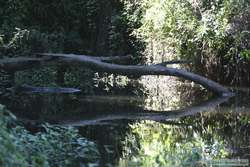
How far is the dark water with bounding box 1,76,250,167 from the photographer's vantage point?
6.30 meters

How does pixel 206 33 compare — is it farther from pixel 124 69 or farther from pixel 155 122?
pixel 155 122

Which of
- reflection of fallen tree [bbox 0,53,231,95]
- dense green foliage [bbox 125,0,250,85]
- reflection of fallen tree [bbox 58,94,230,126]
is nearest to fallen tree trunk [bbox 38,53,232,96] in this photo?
reflection of fallen tree [bbox 0,53,231,95]

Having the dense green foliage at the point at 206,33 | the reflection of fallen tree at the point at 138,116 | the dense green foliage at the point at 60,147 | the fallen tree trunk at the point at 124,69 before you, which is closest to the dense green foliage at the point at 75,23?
the dense green foliage at the point at 206,33

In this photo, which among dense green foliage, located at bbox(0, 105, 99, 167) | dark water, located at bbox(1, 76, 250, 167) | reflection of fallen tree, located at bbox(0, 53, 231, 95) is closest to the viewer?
dense green foliage, located at bbox(0, 105, 99, 167)

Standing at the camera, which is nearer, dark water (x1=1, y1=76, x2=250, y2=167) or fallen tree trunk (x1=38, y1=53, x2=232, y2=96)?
dark water (x1=1, y1=76, x2=250, y2=167)

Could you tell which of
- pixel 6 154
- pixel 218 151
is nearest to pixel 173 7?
pixel 218 151

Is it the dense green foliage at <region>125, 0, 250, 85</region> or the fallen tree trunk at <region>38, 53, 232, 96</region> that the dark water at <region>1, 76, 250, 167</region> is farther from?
the dense green foliage at <region>125, 0, 250, 85</region>

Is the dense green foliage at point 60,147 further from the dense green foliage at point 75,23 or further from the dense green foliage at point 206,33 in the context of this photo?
the dense green foliage at point 75,23

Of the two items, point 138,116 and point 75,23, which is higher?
point 75,23

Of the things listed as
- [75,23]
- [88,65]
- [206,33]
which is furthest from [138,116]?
[75,23]

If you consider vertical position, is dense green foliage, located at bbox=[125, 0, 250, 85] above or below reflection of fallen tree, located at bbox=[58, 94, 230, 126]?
above

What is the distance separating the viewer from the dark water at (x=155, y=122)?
20.7 feet

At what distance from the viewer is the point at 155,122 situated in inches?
362

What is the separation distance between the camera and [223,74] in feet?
46.6
